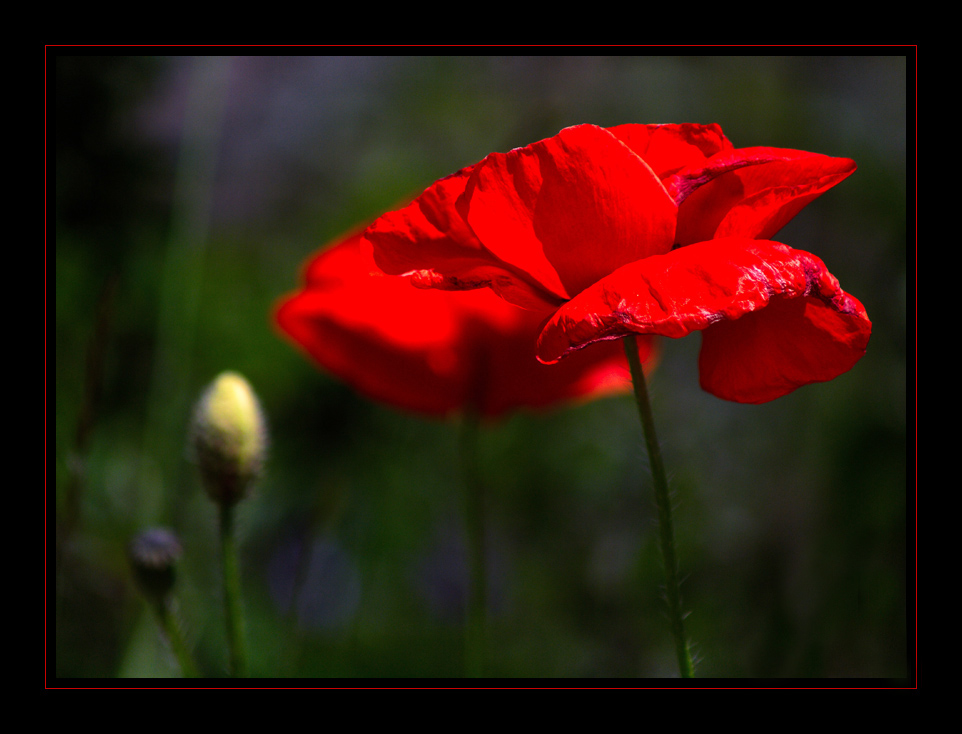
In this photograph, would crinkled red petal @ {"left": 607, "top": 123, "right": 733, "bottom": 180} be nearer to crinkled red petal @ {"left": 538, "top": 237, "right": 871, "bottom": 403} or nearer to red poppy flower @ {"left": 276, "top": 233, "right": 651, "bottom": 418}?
crinkled red petal @ {"left": 538, "top": 237, "right": 871, "bottom": 403}

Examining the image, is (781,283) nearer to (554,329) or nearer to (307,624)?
(554,329)

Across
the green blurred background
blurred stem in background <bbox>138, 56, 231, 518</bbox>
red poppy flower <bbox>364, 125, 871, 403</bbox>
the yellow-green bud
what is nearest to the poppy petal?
red poppy flower <bbox>364, 125, 871, 403</bbox>

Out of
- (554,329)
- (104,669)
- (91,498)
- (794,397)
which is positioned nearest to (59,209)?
(91,498)

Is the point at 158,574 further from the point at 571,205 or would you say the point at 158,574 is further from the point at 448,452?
the point at 448,452

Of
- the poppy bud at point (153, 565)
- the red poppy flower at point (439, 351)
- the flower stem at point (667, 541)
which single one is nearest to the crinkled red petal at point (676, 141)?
the flower stem at point (667, 541)

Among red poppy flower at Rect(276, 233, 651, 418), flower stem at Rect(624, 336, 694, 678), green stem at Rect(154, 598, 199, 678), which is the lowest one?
green stem at Rect(154, 598, 199, 678)

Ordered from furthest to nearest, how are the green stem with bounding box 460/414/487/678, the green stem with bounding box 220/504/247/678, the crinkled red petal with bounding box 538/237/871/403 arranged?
the green stem with bounding box 460/414/487/678 < the green stem with bounding box 220/504/247/678 < the crinkled red petal with bounding box 538/237/871/403
